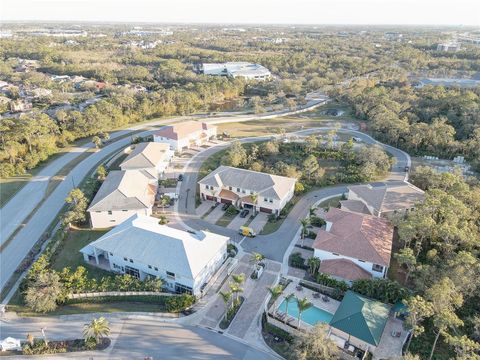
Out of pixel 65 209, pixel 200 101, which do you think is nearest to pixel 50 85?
pixel 200 101

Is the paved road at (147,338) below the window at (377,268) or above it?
below

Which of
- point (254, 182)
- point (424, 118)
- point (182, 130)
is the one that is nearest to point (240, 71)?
point (182, 130)

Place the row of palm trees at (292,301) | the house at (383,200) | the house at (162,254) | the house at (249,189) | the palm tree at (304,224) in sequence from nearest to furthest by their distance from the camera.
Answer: the row of palm trees at (292,301)
the house at (162,254)
the palm tree at (304,224)
the house at (383,200)
the house at (249,189)

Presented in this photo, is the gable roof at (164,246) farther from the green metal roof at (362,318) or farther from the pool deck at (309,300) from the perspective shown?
the green metal roof at (362,318)

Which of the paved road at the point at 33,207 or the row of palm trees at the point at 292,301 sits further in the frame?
the paved road at the point at 33,207

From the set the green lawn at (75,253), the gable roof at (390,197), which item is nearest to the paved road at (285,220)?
the gable roof at (390,197)

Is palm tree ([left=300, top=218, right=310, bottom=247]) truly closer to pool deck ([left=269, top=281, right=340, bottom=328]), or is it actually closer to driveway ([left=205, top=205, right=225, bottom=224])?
pool deck ([left=269, top=281, right=340, bottom=328])

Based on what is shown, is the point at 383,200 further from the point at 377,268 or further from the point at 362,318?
the point at 362,318
